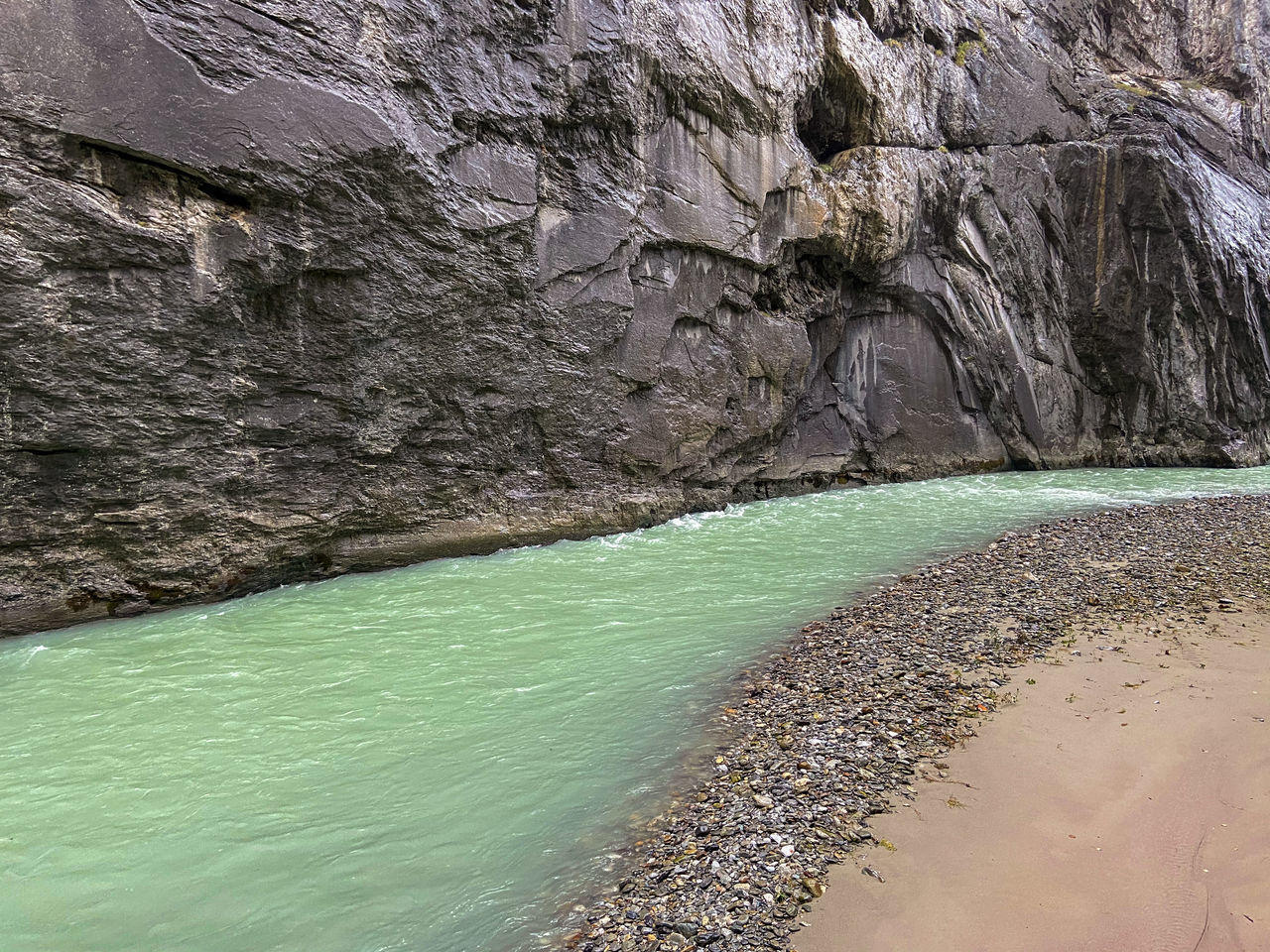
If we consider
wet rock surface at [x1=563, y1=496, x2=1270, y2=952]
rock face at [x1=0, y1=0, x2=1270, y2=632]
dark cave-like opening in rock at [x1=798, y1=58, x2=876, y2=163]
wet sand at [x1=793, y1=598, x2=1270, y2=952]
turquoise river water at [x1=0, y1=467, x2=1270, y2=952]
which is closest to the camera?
wet sand at [x1=793, y1=598, x2=1270, y2=952]

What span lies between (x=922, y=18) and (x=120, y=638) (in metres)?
21.6

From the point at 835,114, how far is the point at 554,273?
9.94 metres

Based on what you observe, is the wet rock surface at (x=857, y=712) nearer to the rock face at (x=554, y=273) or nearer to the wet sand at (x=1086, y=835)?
the wet sand at (x=1086, y=835)

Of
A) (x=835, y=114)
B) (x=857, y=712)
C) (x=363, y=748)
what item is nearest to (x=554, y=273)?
(x=363, y=748)

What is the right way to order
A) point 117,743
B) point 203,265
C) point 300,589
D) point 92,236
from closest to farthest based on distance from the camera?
point 117,743
point 92,236
point 203,265
point 300,589

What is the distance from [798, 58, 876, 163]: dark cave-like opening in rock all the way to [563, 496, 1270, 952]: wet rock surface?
38.1ft

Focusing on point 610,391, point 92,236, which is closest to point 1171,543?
point 610,391

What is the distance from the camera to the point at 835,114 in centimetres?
1680

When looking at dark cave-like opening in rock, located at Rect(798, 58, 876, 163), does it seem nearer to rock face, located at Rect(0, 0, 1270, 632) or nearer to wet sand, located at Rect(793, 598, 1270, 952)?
rock face, located at Rect(0, 0, 1270, 632)

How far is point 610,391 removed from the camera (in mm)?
12273

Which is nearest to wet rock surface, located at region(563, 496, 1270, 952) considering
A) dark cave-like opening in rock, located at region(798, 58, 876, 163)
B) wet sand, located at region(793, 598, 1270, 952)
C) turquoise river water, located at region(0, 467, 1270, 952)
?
wet sand, located at region(793, 598, 1270, 952)

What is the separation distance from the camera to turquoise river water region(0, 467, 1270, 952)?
3.33 meters

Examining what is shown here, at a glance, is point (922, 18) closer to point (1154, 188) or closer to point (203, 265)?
point (1154, 188)

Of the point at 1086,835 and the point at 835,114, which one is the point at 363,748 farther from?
the point at 835,114
